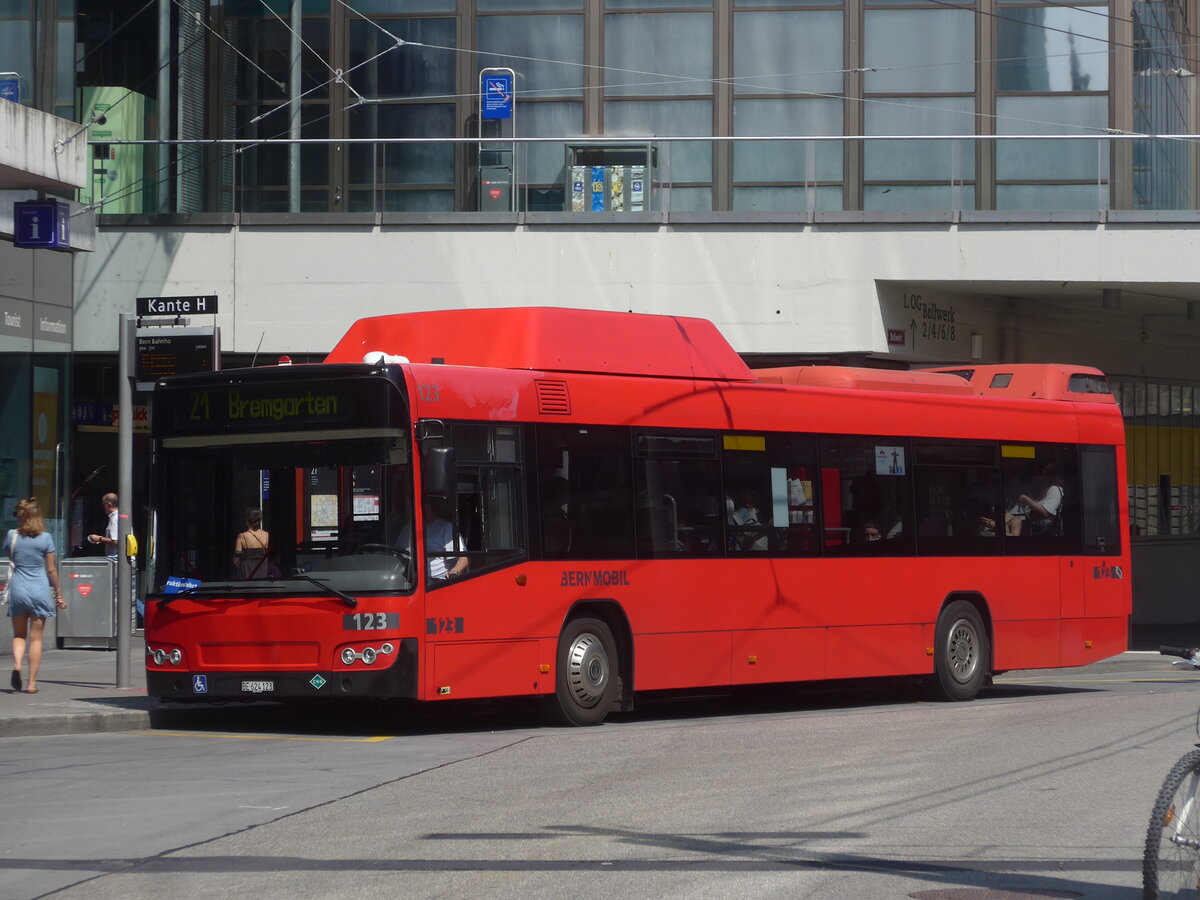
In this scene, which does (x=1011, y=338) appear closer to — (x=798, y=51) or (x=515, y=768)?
(x=798, y=51)

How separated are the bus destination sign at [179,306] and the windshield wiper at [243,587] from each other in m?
3.31

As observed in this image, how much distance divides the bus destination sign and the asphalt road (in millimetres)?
3561

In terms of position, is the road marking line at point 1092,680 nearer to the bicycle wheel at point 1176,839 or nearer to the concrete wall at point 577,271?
the concrete wall at point 577,271

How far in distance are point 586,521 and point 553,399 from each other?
977 millimetres

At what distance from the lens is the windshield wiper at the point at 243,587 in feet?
41.0

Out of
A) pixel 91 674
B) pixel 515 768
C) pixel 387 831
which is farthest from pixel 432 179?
pixel 387 831

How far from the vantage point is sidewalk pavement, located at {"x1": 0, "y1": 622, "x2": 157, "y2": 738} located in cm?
1338

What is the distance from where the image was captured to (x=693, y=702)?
1725 cm

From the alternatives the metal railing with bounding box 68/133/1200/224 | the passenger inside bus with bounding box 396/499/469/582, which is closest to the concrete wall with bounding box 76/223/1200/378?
the metal railing with bounding box 68/133/1200/224

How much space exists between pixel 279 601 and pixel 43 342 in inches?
385

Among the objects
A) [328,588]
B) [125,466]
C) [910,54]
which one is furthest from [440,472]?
[910,54]

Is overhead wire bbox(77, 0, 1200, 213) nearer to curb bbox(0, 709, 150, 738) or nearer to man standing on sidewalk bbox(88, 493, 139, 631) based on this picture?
man standing on sidewalk bbox(88, 493, 139, 631)

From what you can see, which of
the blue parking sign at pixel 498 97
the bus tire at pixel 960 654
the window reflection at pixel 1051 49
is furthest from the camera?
the window reflection at pixel 1051 49

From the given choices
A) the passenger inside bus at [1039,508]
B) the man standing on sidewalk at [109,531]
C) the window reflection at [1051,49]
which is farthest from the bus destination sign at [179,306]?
the window reflection at [1051,49]
